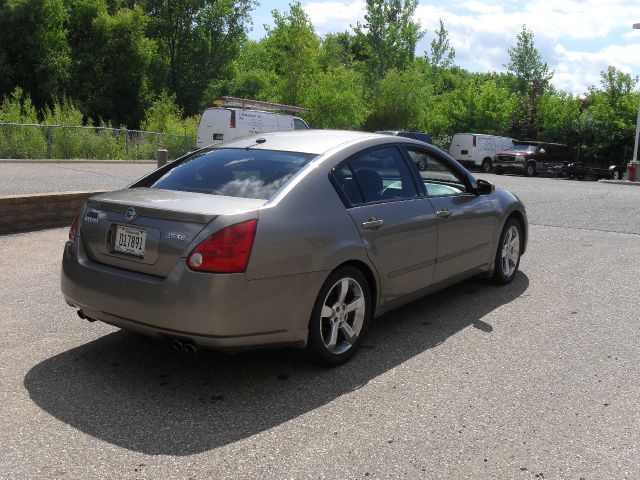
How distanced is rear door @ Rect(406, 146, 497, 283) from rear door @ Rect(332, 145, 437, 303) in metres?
0.17

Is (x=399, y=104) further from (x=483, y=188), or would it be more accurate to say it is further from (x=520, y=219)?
Result: (x=483, y=188)

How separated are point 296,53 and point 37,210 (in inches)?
1374

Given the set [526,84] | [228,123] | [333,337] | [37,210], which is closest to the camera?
[333,337]

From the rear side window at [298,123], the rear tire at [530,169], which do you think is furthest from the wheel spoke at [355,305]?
the rear tire at [530,169]

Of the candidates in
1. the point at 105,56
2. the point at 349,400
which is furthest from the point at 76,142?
the point at 105,56

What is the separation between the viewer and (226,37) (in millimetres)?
54562

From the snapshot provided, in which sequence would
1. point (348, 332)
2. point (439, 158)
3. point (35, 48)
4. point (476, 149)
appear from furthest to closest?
point (35, 48), point (476, 149), point (439, 158), point (348, 332)

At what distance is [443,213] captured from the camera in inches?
209

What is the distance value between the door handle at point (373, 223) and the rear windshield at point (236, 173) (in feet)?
1.93

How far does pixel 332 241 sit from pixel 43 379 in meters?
1.98

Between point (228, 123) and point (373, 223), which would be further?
point (228, 123)

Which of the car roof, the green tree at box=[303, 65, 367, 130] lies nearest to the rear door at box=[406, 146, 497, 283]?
the car roof

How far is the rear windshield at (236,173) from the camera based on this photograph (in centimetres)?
423

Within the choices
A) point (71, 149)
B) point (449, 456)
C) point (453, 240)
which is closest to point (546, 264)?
point (453, 240)
